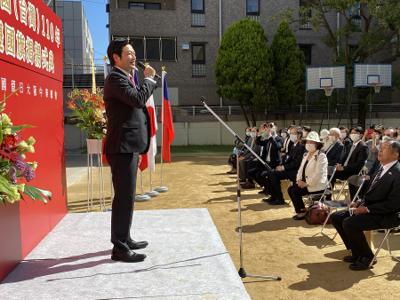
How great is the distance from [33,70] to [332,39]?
20289 millimetres

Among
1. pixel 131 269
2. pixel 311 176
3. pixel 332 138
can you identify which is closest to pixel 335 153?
pixel 332 138

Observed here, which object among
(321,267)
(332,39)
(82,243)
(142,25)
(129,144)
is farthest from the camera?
(142,25)

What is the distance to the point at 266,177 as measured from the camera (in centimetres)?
915

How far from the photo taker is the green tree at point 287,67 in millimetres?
22797

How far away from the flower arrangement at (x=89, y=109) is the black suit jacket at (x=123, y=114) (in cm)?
356

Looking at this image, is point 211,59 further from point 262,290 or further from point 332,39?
point 262,290

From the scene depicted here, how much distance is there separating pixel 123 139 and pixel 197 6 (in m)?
22.8

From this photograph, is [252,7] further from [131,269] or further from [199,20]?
[131,269]

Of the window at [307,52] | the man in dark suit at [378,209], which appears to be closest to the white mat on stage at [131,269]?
the man in dark suit at [378,209]

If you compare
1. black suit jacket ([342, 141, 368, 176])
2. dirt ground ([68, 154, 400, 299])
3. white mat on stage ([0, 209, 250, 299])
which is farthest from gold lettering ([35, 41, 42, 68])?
black suit jacket ([342, 141, 368, 176])

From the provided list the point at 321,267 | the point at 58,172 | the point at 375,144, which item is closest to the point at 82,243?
the point at 58,172

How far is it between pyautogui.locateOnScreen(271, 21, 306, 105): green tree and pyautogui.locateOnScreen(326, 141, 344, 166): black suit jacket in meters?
14.1

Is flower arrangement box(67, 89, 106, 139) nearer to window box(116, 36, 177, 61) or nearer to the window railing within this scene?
window box(116, 36, 177, 61)

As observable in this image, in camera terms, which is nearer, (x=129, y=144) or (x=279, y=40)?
(x=129, y=144)
